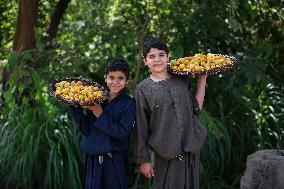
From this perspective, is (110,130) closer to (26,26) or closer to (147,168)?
(147,168)

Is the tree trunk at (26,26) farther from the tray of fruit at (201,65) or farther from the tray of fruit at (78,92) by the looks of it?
the tray of fruit at (201,65)

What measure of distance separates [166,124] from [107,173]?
527 mm

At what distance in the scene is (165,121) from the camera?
316cm

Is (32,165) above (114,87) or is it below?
below

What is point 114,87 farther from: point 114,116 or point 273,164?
point 273,164

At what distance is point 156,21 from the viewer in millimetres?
5426

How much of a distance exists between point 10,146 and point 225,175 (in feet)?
7.52

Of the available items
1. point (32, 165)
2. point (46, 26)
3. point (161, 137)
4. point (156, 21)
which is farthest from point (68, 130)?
point (46, 26)

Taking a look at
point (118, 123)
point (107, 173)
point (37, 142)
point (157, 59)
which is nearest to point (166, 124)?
point (118, 123)

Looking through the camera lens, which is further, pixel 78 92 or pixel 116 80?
pixel 116 80

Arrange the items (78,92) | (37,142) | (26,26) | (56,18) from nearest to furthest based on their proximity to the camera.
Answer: (78,92) → (37,142) → (26,26) → (56,18)

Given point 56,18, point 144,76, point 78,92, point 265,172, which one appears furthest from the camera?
point 56,18

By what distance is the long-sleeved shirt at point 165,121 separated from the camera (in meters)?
3.17

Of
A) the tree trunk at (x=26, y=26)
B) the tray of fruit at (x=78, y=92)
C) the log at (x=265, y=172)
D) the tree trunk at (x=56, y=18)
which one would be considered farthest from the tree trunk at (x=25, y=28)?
the log at (x=265, y=172)
